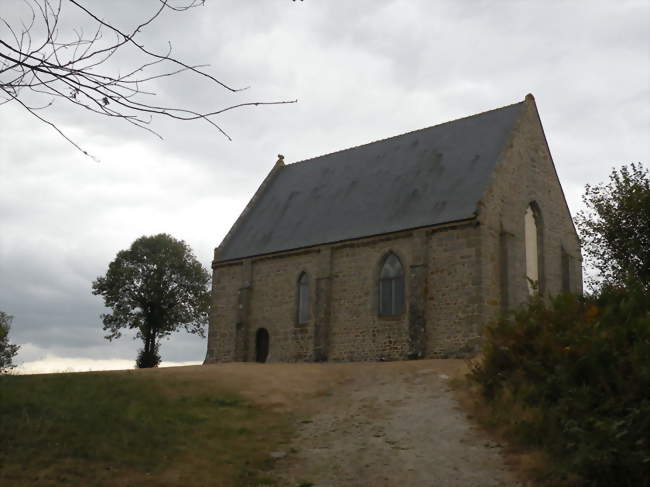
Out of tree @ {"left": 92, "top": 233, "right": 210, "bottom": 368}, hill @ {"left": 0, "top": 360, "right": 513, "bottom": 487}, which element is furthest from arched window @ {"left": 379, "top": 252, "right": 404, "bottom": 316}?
tree @ {"left": 92, "top": 233, "right": 210, "bottom": 368}

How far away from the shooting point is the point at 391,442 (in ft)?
45.7

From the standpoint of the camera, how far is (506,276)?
2561 centimetres

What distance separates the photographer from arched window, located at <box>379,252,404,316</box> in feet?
88.2

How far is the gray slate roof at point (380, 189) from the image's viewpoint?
27156 mm

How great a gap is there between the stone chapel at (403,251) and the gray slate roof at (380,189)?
7 cm

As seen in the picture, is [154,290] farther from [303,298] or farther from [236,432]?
[236,432]

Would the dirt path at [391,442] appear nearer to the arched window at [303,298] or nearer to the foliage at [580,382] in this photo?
the foliage at [580,382]

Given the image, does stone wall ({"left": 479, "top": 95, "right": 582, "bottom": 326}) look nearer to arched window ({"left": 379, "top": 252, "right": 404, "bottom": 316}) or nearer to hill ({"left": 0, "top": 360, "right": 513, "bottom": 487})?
arched window ({"left": 379, "top": 252, "right": 404, "bottom": 316})

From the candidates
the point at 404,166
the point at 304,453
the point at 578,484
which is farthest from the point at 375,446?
the point at 404,166

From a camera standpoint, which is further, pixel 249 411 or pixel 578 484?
pixel 249 411

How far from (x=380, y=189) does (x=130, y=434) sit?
18949mm

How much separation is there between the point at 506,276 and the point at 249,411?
42.0ft

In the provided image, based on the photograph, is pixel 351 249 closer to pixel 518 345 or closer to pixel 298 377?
pixel 298 377

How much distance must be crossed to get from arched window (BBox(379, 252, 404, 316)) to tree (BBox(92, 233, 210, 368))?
61.2 feet
